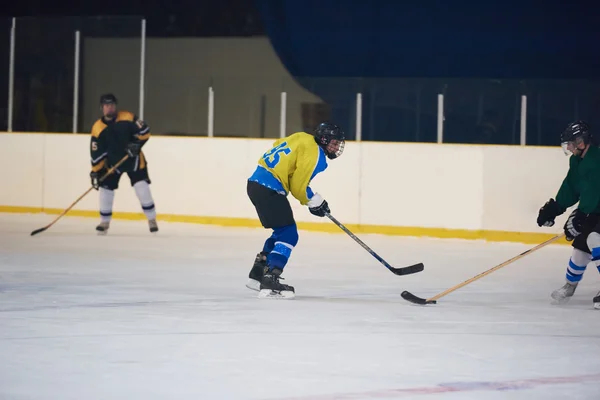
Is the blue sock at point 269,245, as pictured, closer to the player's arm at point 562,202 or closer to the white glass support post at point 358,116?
the player's arm at point 562,202

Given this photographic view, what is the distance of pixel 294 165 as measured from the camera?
590 cm

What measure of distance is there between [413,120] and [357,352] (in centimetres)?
653

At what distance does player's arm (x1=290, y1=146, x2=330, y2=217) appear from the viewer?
228 inches

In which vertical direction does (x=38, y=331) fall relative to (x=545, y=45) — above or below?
below

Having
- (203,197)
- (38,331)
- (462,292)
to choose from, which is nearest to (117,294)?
(38,331)

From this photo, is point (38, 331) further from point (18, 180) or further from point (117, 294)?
point (18, 180)

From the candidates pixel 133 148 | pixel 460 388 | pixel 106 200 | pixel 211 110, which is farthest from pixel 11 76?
pixel 460 388

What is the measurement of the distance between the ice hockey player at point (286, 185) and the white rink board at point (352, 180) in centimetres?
375

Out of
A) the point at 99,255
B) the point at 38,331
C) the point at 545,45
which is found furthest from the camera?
the point at 545,45

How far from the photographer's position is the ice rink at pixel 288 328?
3.74 metres

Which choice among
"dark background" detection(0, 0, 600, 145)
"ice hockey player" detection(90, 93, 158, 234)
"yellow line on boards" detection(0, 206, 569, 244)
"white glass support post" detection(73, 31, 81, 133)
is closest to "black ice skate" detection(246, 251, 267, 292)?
"ice hockey player" detection(90, 93, 158, 234)

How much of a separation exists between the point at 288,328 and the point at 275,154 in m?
1.22

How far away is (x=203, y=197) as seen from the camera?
1062 centimetres

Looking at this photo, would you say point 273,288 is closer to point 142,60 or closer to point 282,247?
point 282,247
